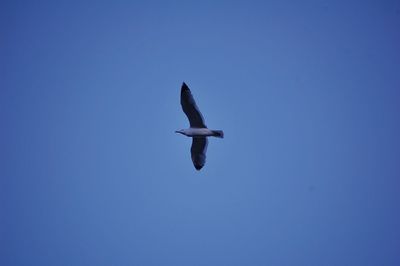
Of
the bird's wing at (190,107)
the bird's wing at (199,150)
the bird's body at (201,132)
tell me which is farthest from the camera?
the bird's wing at (199,150)

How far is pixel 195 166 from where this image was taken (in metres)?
21.8

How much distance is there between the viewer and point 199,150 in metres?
21.9

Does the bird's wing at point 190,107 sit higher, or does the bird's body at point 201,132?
the bird's wing at point 190,107

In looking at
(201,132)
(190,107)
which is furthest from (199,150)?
(190,107)

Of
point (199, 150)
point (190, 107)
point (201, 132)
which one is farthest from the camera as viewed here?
point (199, 150)

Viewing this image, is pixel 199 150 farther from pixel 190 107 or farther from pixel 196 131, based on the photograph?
pixel 190 107

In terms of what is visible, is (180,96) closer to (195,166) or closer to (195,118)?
(195,118)

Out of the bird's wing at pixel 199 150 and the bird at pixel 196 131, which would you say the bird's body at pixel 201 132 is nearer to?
the bird at pixel 196 131

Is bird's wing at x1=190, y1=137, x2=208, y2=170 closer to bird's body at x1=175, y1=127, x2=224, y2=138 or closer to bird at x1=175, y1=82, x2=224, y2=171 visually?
bird at x1=175, y1=82, x2=224, y2=171

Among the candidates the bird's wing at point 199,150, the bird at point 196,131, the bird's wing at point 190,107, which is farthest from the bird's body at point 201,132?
the bird's wing at point 199,150

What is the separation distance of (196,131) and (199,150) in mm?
1176

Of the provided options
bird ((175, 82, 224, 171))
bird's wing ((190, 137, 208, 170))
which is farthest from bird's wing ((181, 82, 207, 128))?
bird's wing ((190, 137, 208, 170))

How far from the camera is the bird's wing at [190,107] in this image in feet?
67.6

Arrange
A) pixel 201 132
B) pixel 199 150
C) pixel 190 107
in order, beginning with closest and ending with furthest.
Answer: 1. pixel 190 107
2. pixel 201 132
3. pixel 199 150
